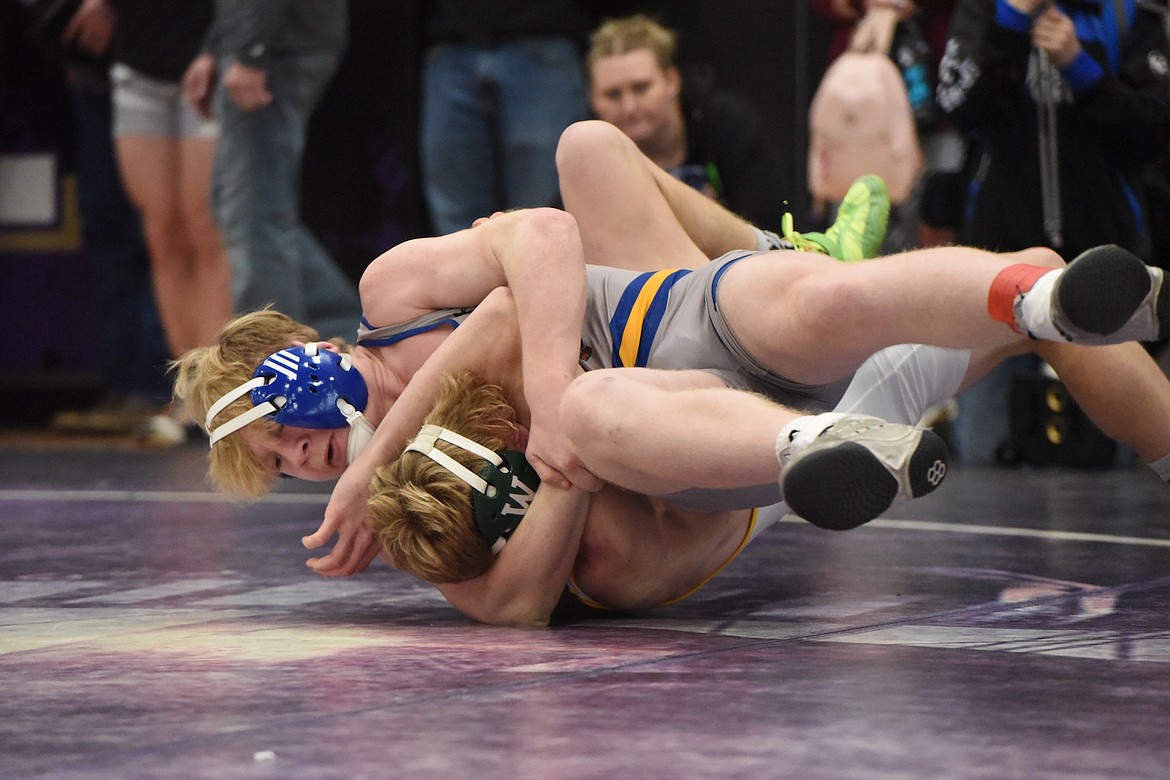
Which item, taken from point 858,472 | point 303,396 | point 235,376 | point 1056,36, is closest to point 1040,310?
point 858,472

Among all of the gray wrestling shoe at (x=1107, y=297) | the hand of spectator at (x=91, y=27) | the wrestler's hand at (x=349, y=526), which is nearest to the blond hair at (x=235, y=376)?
the wrestler's hand at (x=349, y=526)

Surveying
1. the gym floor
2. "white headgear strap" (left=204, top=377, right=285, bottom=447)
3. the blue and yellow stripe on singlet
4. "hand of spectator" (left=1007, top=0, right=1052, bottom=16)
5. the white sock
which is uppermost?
"hand of spectator" (left=1007, top=0, right=1052, bottom=16)

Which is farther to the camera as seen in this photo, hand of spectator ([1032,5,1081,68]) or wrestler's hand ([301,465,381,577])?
hand of spectator ([1032,5,1081,68])

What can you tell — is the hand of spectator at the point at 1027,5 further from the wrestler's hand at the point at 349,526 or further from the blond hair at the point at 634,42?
the wrestler's hand at the point at 349,526

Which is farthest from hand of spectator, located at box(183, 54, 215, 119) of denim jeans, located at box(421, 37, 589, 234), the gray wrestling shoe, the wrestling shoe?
the gray wrestling shoe

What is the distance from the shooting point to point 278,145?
5926 mm

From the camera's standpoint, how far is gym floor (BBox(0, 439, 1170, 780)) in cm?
179

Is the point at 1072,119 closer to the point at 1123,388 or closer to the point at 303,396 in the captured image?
the point at 1123,388

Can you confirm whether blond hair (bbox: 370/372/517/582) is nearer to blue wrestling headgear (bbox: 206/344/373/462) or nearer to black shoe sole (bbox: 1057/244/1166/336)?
blue wrestling headgear (bbox: 206/344/373/462)

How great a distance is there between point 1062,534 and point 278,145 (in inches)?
127

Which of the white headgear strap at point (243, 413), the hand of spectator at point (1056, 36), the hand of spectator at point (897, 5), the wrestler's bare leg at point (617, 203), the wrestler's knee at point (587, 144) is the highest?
the hand of spectator at point (897, 5)

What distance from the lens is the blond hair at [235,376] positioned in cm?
302

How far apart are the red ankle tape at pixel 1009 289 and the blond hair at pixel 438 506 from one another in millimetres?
845

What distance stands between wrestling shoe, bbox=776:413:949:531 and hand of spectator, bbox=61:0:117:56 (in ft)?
17.1
